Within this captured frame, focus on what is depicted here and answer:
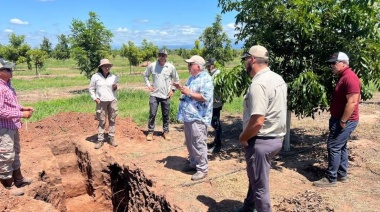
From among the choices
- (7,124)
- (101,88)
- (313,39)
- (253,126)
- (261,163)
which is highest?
(313,39)

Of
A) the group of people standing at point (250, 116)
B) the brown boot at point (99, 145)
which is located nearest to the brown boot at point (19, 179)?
the group of people standing at point (250, 116)

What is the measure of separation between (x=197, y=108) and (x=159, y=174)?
4.39 feet

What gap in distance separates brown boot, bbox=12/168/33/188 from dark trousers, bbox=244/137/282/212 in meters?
3.46

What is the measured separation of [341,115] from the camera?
4.58 meters

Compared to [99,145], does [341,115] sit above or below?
above

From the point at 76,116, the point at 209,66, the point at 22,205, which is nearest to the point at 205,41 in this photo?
the point at 76,116

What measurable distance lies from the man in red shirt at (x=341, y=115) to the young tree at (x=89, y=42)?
46.7 ft

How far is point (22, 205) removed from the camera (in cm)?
365

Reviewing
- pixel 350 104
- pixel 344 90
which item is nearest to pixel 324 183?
pixel 350 104

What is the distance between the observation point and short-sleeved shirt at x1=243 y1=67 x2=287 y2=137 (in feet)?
10.3

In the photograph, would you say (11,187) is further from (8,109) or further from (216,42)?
(216,42)

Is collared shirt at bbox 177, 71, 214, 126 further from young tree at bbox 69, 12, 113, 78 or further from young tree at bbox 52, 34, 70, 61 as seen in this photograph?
young tree at bbox 52, 34, 70, 61

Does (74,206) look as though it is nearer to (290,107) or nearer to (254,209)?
(254,209)

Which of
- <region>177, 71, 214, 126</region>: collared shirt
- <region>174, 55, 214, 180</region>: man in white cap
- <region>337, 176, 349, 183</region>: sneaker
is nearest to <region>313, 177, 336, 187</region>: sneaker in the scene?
<region>337, 176, 349, 183</region>: sneaker
